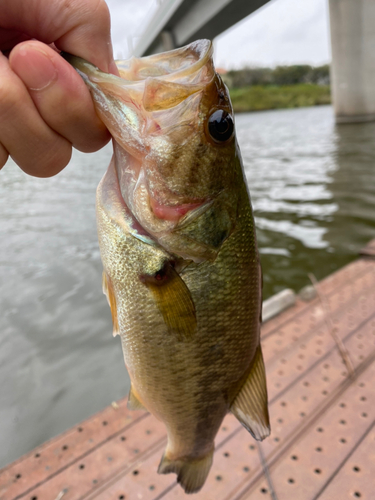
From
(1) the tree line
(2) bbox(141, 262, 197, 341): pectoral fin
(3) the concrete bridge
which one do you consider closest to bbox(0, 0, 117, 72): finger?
(2) bbox(141, 262, 197, 341): pectoral fin

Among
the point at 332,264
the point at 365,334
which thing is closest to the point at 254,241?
the point at 365,334

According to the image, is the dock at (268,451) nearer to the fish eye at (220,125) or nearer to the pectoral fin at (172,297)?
the pectoral fin at (172,297)

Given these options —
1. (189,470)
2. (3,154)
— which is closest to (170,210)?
(3,154)

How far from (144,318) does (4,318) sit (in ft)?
13.7

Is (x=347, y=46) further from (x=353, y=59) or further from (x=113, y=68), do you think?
(x=113, y=68)

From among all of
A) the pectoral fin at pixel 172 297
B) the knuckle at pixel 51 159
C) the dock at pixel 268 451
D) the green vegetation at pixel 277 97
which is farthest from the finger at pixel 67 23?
the green vegetation at pixel 277 97

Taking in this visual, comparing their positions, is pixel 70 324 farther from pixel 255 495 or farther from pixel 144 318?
pixel 144 318

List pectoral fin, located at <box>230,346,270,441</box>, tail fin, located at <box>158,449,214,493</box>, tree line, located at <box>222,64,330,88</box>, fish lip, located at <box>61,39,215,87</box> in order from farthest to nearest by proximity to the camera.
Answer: tree line, located at <box>222,64,330,88</box> < tail fin, located at <box>158,449,214,493</box> < pectoral fin, located at <box>230,346,270,441</box> < fish lip, located at <box>61,39,215,87</box>

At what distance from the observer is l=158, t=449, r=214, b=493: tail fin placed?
145 cm

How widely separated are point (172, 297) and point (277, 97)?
61.5 metres

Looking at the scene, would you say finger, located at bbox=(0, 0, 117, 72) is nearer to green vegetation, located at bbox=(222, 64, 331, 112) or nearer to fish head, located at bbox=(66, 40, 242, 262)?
A: fish head, located at bbox=(66, 40, 242, 262)

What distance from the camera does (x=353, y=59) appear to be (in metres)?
23.2

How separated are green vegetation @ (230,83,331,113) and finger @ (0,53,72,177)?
185ft

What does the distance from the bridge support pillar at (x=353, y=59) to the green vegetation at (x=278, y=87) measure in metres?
29.2
